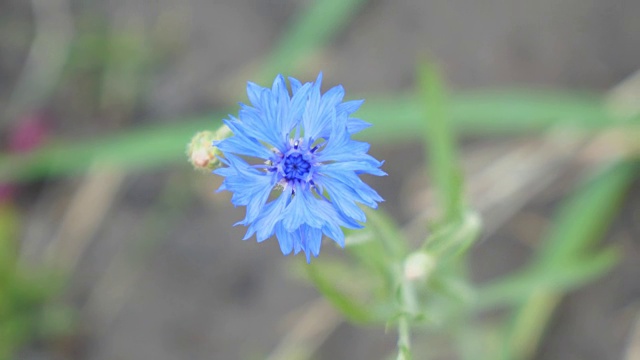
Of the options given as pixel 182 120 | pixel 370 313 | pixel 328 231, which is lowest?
pixel 328 231

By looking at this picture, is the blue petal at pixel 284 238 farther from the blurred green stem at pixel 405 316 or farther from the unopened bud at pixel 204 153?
the blurred green stem at pixel 405 316

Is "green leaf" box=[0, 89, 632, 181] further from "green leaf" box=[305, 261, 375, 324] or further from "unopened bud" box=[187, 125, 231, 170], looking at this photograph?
"unopened bud" box=[187, 125, 231, 170]

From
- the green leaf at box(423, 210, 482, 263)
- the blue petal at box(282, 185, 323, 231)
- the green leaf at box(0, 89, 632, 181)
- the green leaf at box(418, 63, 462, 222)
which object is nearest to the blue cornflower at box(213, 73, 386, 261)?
the blue petal at box(282, 185, 323, 231)

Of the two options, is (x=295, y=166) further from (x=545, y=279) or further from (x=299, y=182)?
(x=545, y=279)

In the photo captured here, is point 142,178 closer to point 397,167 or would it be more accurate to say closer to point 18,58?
point 18,58

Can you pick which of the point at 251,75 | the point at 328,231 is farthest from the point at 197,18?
the point at 328,231

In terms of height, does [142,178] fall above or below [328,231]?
above
